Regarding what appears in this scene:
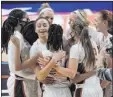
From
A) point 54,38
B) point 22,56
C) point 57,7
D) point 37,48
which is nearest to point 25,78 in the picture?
point 22,56

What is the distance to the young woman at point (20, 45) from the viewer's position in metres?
3.00

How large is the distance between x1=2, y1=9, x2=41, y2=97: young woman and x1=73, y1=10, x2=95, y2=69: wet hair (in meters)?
0.54

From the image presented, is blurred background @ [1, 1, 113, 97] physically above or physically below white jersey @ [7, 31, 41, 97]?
above

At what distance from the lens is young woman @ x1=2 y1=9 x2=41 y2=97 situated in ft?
9.83

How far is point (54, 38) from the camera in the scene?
2705 millimetres

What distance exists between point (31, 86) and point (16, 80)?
0.46ft

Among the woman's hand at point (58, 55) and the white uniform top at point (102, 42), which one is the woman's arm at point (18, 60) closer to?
the woman's hand at point (58, 55)

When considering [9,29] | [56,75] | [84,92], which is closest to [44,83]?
[56,75]

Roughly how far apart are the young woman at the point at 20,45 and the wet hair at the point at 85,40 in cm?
54

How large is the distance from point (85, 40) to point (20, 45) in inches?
25.4

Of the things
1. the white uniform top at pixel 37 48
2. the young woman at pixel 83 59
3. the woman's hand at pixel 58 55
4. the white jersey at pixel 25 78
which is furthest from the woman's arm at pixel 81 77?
the white jersey at pixel 25 78

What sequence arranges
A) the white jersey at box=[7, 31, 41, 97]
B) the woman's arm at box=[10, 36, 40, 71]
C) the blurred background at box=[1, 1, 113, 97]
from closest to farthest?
the woman's arm at box=[10, 36, 40, 71] → the white jersey at box=[7, 31, 41, 97] → the blurred background at box=[1, 1, 113, 97]

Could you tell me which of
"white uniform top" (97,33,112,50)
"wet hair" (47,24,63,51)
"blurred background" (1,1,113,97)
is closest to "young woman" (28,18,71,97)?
"wet hair" (47,24,63,51)

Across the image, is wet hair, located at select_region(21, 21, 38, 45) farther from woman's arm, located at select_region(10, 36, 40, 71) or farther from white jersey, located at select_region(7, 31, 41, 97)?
woman's arm, located at select_region(10, 36, 40, 71)
